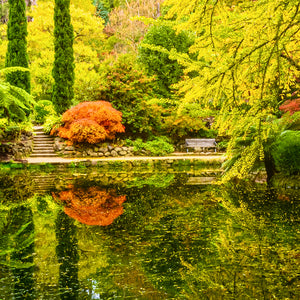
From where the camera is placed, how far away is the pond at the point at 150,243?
3424 millimetres

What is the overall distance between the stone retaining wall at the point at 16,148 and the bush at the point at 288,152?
10.1m

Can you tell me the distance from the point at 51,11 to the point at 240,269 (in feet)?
86.4

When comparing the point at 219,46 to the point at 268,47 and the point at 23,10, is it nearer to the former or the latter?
the point at 268,47

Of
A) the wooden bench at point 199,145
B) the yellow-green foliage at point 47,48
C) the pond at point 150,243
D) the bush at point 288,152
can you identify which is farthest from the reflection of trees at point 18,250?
the yellow-green foliage at point 47,48

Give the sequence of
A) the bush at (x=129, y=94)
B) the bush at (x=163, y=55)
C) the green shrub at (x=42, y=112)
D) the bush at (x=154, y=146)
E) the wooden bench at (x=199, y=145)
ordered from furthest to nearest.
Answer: the green shrub at (x=42, y=112), the bush at (x=163, y=55), the wooden bench at (x=199, y=145), the bush at (x=129, y=94), the bush at (x=154, y=146)

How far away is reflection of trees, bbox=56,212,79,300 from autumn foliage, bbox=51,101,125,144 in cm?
1015

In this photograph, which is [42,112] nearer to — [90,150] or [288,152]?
[90,150]

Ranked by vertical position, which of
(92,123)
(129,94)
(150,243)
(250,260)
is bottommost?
(250,260)

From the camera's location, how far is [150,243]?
191 inches

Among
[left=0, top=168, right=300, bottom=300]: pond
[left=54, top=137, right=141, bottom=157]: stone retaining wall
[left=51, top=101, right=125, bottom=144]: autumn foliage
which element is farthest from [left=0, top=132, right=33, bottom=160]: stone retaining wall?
[left=0, top=168, right=300, bottom=300]: pond

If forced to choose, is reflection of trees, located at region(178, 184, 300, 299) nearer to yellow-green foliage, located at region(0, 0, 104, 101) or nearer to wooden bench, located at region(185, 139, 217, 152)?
wooden bench, located at region(185, 139, 217, 152)

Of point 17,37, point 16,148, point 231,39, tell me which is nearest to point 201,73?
point 231,39

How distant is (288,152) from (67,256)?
6.85 meters

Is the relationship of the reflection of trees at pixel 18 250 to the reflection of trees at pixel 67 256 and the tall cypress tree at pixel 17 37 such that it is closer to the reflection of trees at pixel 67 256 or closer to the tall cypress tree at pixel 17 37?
the reflection of trees at pixel 67 256
